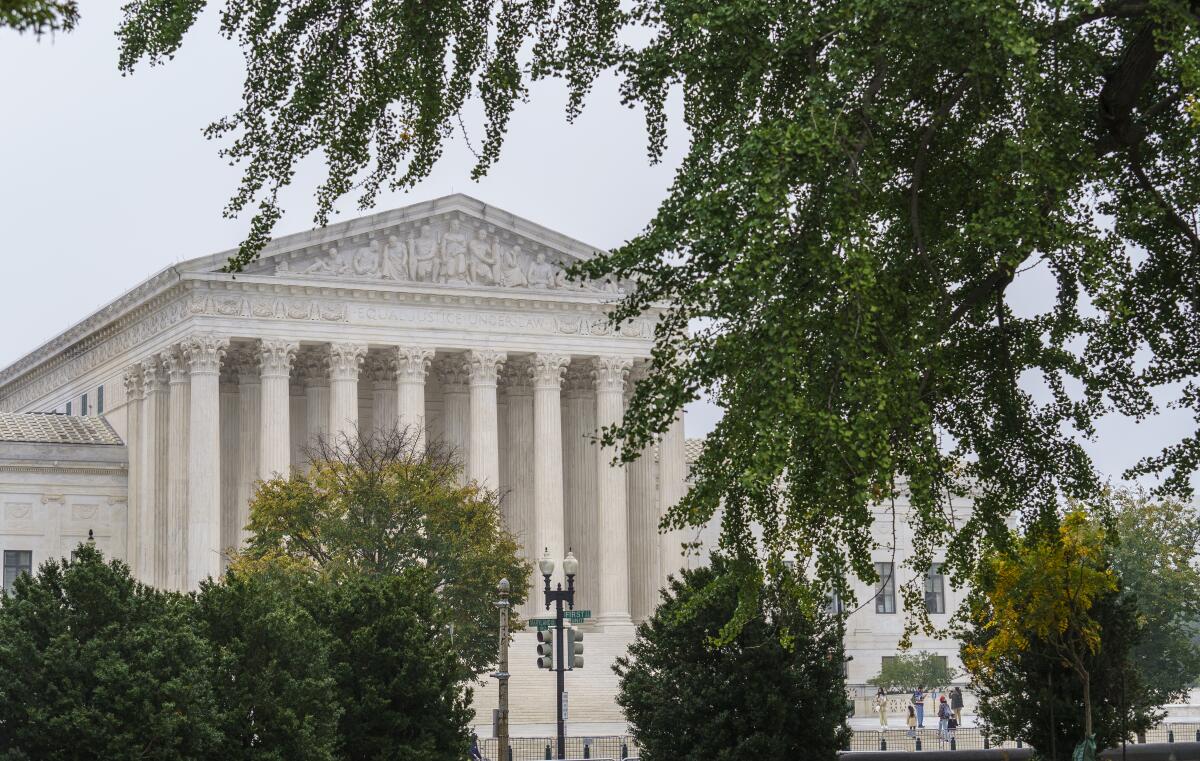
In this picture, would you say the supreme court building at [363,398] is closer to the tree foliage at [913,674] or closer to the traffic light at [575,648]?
the tree foliage at [913,674]

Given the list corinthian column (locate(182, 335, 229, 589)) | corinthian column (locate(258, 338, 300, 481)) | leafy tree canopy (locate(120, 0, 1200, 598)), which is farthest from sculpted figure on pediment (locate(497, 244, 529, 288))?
leafy tree canopy (locate(120, 0, 1200, 598))

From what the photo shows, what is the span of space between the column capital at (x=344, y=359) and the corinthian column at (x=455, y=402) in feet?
17.2

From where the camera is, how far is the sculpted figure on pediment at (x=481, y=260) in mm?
70688

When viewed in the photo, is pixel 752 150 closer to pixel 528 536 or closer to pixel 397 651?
pixel 397 651

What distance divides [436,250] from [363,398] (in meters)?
7.34

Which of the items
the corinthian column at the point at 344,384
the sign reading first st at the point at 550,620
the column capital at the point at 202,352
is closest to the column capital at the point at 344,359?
the corinthian column at the point at 344,384

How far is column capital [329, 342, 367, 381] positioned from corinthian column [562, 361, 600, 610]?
9953mm

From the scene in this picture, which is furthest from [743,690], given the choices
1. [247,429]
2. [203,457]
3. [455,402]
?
[455,402]

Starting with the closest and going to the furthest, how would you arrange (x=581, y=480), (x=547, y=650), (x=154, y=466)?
(x=547, y=650) < (x=154, y=466) < (x=581, y=480)

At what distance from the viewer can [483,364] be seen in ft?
231

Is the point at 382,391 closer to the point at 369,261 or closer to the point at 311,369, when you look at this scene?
the point at 311,369

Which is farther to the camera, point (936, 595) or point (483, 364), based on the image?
point (936, 595)

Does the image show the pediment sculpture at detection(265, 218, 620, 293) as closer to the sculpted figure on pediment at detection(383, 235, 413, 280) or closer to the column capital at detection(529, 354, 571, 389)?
the sculpted figure on pediment at detection(383, 235, 413, 280)

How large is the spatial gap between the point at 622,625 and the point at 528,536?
538cm
